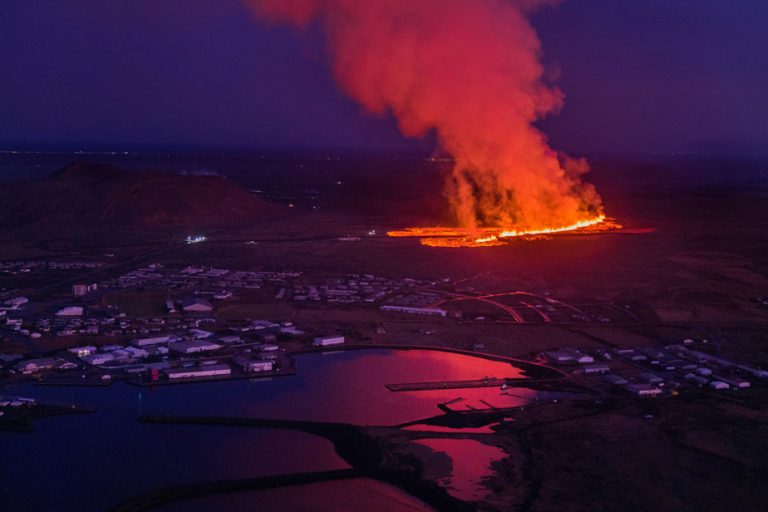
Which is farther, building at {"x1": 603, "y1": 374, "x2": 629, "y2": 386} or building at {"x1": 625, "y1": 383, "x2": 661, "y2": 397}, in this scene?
building at {"x1": 603, "y1": 374, "x2": 629, "y2": 386}

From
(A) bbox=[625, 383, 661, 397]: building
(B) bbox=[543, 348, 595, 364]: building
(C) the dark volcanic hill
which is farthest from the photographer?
(C) the dark volcanic hill

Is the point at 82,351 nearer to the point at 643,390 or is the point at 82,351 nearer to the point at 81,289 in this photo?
the point at 81,289

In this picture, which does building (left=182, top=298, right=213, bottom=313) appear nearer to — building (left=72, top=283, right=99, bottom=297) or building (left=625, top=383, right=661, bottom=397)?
building (left=72, top=283, right=99, bottom=297)

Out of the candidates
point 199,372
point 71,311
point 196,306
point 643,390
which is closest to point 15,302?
point 71,311

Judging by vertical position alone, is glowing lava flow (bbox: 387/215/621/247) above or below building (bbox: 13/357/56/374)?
above

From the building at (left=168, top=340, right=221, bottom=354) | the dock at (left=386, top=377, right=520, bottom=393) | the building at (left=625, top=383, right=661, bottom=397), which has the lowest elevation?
the dock at (left=386, top=377, right=520, bottom=393)

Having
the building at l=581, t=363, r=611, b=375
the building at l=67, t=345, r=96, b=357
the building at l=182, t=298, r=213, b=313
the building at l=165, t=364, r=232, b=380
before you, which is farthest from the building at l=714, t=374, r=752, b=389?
the building at l=67, t=345, r=96, b=357
